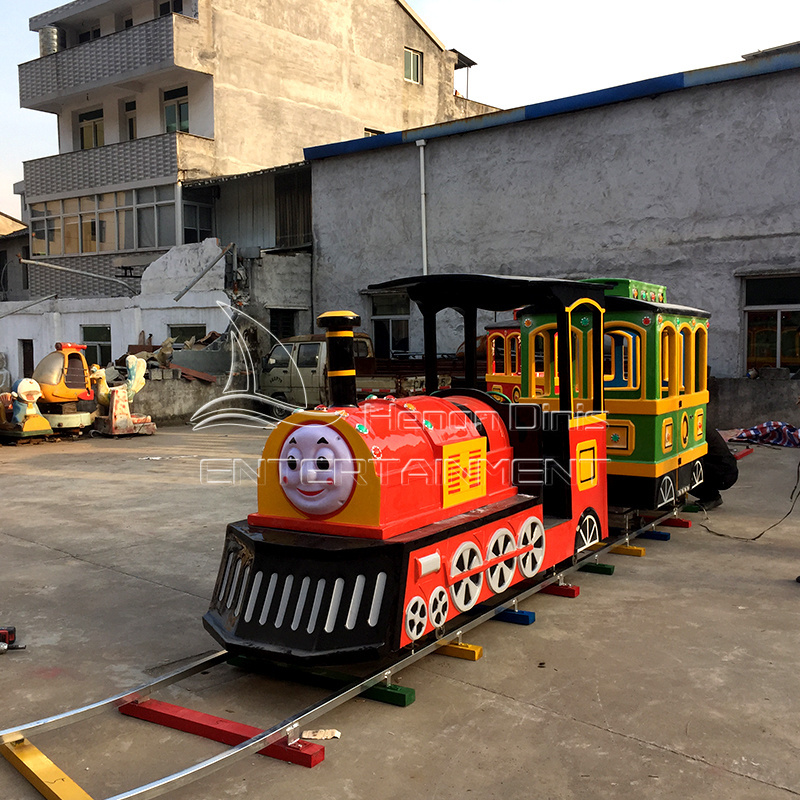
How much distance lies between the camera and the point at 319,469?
4.41 m

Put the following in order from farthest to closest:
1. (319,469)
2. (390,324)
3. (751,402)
A: (390,324) → (751,402) → (319,469)

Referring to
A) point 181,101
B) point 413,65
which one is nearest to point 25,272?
point 181,101

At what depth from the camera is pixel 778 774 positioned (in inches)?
133

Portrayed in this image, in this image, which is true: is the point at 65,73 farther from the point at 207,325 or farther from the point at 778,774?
the point at 778,774

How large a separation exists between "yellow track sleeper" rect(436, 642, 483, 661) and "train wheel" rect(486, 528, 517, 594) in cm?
45

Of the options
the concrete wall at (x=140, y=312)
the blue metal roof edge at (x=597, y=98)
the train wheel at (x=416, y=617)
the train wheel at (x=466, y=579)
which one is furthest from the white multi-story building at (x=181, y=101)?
the train wheel at (x=416, y=617)

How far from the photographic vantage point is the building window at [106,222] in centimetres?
2428

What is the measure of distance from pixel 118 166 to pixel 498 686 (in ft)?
79.6

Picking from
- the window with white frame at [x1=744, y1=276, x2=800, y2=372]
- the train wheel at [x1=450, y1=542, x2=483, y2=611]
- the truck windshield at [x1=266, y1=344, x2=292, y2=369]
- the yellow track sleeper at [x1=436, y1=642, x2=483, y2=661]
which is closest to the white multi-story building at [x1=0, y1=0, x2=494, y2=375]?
the truck windshield at [x1=266, y1=344, x2=292, y2=369]

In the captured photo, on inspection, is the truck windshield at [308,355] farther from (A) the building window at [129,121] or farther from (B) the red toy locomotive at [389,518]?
(B) the red toy locomotive at [389,518]

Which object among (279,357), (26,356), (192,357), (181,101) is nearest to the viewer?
(279,357)

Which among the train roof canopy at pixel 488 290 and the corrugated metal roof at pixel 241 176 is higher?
the corrugated metal roof at pixel 241 176

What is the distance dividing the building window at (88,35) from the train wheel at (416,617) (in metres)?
28.0

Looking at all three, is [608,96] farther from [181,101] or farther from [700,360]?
[181,101]
